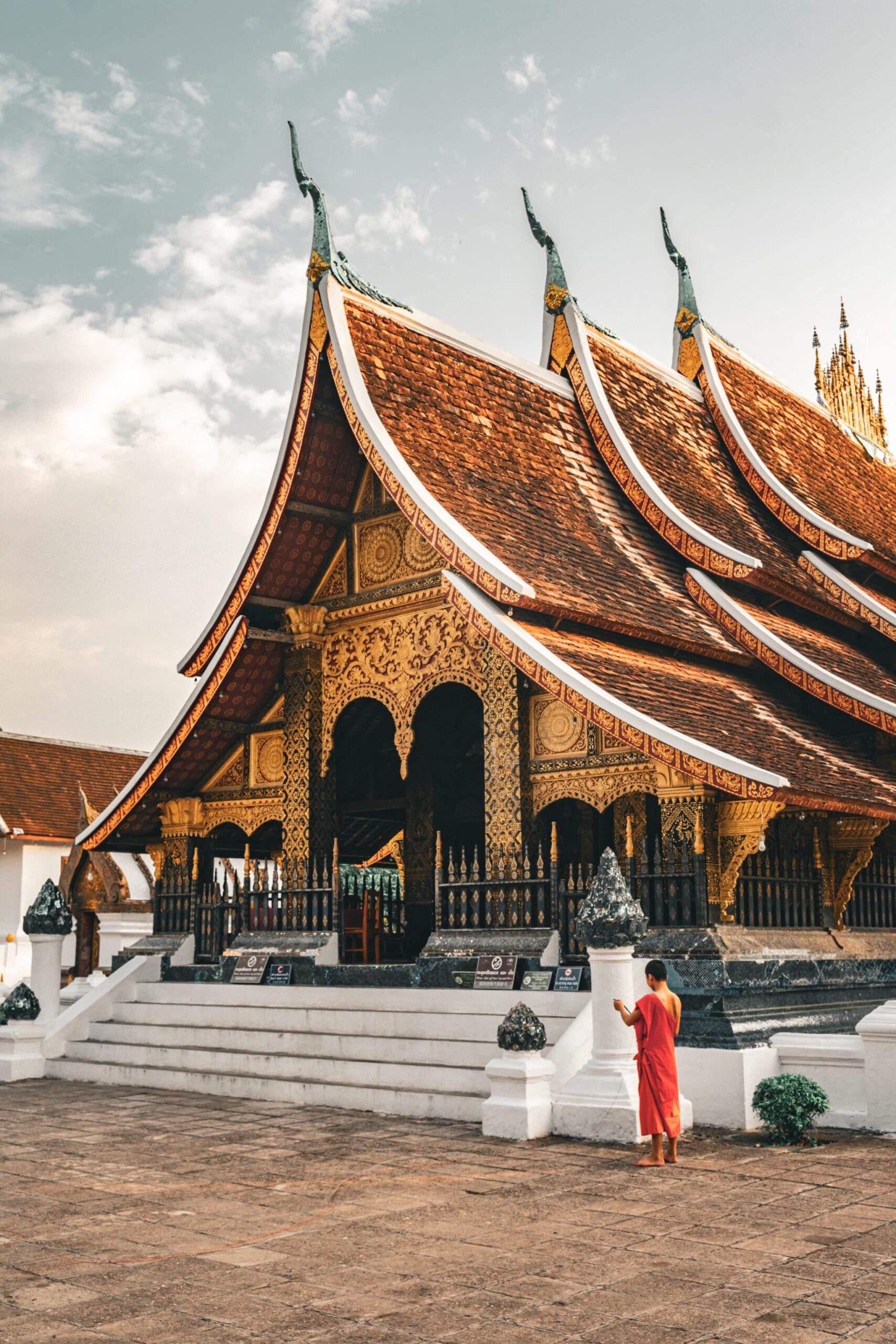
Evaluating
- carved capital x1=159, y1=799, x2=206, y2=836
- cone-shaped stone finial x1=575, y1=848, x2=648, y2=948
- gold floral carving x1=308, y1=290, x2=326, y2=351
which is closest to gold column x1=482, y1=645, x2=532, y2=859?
cone-shaped stone finial x1=575, y1=848, x2=648, y2=948

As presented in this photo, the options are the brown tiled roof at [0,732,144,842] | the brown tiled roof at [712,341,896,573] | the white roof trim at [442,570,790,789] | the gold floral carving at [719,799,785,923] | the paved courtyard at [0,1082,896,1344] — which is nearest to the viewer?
the paved courtyard at [0,1082,896,1344]

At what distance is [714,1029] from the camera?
7.73 meters

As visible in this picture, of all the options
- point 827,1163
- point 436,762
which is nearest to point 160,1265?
point 827,1163

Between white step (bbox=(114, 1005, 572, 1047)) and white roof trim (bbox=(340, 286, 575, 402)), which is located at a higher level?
white roof trim (bbox=(340, 286, 575, 402))

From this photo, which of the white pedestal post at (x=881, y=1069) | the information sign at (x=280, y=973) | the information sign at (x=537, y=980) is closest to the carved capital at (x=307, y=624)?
the information sign at (x=280, y=973)

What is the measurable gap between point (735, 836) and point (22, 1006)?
5.91 m

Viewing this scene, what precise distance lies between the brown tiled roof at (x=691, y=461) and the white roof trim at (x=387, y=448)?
109 inches

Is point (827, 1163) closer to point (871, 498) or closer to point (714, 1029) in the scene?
point (714, 1029)

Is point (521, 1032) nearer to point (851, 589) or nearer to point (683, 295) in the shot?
point (851, 589)

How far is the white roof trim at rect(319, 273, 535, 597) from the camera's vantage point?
8.99 metres

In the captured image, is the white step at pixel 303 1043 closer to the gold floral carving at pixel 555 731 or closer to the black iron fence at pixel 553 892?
the black iron fence at pixel 553 892

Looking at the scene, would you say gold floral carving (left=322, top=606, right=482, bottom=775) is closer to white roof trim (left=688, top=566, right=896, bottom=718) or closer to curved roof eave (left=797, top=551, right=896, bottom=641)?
white roof trim (left=688, top=566, right=896, bottom=718)

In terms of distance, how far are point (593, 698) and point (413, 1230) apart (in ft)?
13.1

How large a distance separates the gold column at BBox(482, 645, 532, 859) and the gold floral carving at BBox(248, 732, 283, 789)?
2.58 meters
